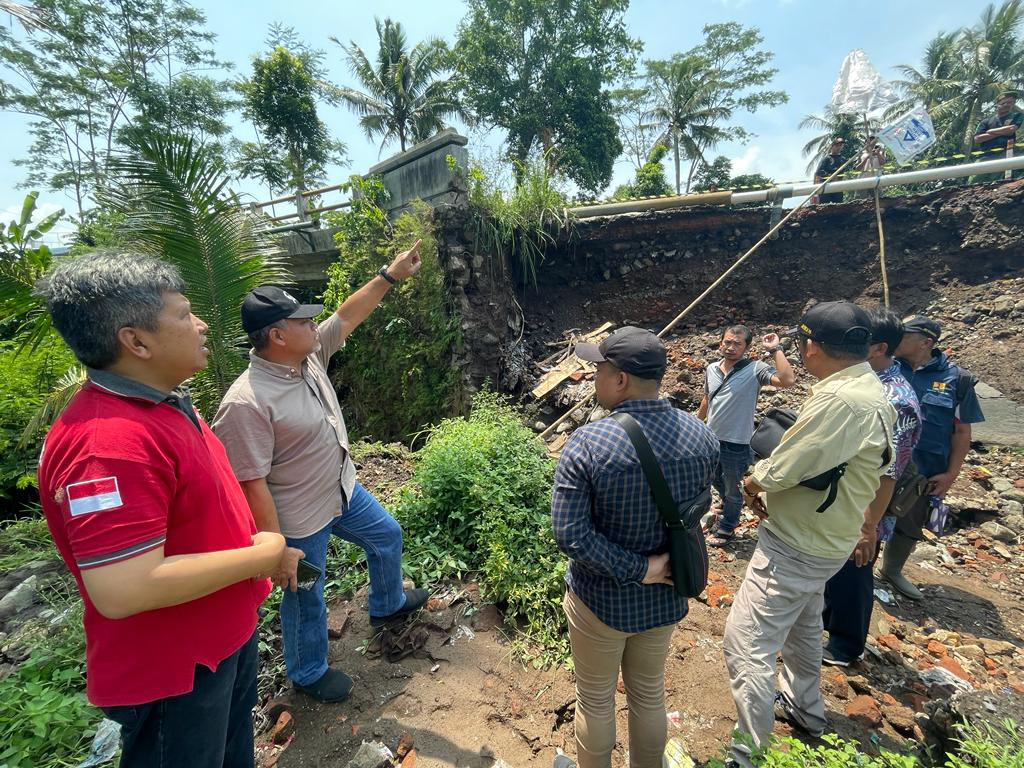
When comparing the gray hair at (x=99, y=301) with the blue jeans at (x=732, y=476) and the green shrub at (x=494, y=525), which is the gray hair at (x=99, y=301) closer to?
the green shrub at (x=494, y=525)

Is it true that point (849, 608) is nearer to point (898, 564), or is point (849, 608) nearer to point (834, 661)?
point (834, 661)

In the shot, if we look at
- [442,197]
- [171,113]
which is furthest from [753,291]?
[171,113]

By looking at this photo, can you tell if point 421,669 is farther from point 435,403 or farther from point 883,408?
point 435,403

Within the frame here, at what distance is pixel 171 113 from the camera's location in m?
17.6

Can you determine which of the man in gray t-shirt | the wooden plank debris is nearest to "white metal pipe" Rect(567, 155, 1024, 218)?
the wooden plank debris

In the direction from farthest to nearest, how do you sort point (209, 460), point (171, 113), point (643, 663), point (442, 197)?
point (171, 113) → point (442, 197) → point (643, 663) → point (209, 460)

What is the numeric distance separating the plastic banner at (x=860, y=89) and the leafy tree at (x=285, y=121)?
15.8 m

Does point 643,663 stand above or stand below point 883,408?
below

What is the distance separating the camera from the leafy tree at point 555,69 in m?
17.2

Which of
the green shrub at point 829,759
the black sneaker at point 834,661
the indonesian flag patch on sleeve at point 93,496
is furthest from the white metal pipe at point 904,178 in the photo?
the indonesian flag patch on sleeve at point 93,496

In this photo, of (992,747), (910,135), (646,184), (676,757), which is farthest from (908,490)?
(646,184)

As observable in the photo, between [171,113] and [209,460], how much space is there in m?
23.0

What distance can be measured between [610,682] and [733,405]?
2.40 meters

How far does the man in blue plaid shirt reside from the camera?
1.53 meters
